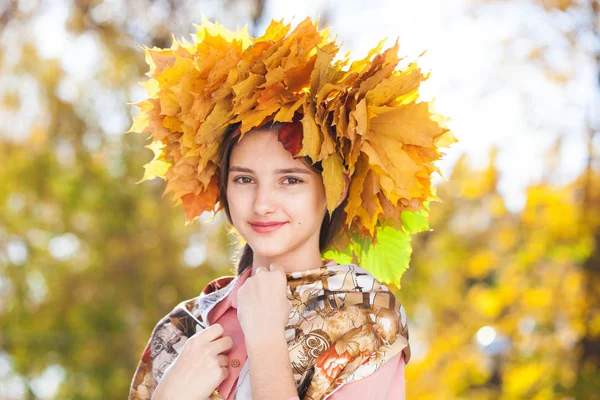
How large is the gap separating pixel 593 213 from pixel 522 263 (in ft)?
2.40

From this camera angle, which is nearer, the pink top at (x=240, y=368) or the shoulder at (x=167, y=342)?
the pink top at (x=240, y=368)

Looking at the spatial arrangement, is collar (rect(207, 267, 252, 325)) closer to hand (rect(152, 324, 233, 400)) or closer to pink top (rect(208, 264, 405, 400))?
pink top (rect(208, 264, 405, 400))

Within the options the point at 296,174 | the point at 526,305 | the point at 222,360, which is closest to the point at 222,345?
the point at 222,360

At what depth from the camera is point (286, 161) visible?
2.19 metres

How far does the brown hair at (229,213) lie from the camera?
2232 millimetres

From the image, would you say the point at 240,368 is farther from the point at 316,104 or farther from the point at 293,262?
the point at 316,104

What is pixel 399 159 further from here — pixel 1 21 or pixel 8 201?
pixel 8 201

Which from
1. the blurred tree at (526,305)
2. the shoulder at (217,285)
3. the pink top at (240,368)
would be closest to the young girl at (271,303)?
the pink top at (240,368)

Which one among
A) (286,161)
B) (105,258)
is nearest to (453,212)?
(105,258)

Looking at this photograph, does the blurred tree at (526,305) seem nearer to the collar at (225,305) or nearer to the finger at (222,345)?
the collar at (225,305)

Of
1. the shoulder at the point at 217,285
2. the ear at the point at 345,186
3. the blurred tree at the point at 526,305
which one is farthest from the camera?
the blurred tree at the point at 526,305

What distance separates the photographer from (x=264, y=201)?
2180 mm

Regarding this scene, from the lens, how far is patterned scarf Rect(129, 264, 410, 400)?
2.06m

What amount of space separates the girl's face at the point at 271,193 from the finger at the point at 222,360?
1.01 feet
